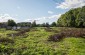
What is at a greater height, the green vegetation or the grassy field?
the green vegetation

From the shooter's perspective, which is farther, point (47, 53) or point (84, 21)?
point (84, 21)

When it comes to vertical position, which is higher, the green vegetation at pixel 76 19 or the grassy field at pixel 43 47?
the green vegetation at pixel 76 19

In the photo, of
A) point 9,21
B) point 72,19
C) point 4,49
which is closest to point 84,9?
point 72,19

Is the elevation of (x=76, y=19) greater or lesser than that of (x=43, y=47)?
greater

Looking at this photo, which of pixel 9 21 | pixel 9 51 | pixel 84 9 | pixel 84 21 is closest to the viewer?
pixel 9 51

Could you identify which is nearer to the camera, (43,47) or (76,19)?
(43,47)

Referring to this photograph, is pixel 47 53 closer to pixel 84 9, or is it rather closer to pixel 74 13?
pixel 84 9

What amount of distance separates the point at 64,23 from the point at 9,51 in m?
73.2

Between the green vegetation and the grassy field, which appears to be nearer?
the grassy field

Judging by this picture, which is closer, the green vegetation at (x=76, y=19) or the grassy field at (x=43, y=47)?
the grassy field at (x=43, y=47)

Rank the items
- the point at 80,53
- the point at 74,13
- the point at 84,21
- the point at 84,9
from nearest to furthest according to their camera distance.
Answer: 1. the point at 80,53
2. the point at 84,21
3. the point at 84,9
4. the point at 74,13

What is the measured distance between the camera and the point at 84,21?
226 ft

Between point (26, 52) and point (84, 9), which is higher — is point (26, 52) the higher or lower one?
the lower one

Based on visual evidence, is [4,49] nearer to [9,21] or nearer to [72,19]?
[72,19]
